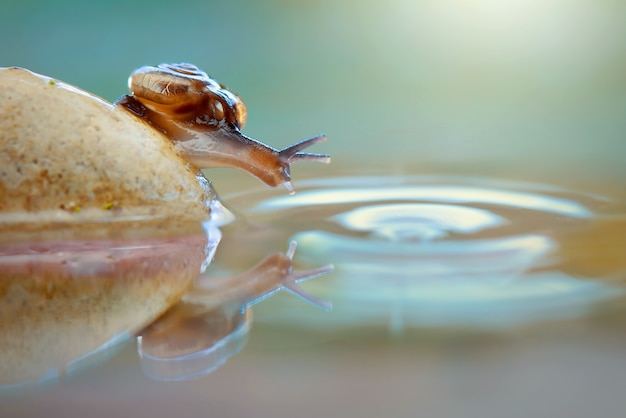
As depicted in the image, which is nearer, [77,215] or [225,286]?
[225,286]

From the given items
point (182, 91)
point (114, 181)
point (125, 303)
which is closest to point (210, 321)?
point (125, 303)

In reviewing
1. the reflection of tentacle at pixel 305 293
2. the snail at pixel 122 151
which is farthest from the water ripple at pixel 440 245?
the snail at pixel 122 151

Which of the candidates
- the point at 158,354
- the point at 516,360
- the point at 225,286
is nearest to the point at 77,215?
the point at 225,286

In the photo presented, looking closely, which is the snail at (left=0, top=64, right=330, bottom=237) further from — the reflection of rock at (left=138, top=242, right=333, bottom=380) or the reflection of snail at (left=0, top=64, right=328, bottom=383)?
the reflection of rock at (left=138, top=242, right=333, bottom=380)

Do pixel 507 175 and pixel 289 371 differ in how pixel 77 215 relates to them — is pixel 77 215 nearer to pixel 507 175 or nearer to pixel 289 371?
pixel 289 371

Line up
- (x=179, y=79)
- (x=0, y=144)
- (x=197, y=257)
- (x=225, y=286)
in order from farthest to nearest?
(x=179, y=79)
(x=0, y=144)
(x=197, y=257)
(x=225, y=286)

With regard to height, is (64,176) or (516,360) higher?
(64,176)

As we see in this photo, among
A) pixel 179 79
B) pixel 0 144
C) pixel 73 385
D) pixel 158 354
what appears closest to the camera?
pixel 73 385
